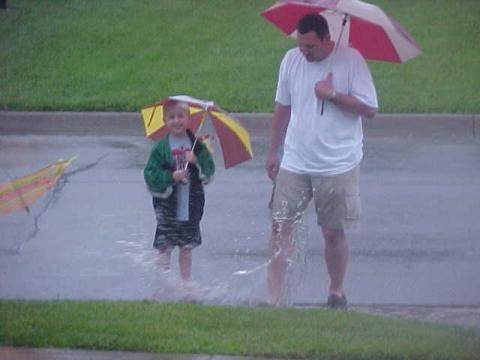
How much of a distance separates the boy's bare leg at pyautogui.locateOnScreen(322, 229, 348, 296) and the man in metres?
0.01

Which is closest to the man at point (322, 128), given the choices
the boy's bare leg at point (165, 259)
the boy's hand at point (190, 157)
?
the boy's hand at point (190, 157)

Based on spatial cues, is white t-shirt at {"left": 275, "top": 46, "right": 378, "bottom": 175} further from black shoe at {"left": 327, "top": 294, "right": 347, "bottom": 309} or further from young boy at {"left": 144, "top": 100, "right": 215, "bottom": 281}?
black shoe at {"left": 327, "top": 294, "right": 347, "bottom": 309}

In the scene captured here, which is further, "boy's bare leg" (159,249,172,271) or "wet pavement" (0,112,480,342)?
"wet pavement" (0,112,480,342)

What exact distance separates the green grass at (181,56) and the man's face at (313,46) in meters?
7.26

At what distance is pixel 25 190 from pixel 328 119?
1.69 meters

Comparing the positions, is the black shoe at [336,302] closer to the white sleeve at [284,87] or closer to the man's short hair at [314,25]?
the white sleeve at [284,87]

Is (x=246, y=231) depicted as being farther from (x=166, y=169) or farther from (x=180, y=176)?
(x=180, y=176)

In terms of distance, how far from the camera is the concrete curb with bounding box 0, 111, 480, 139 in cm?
1319

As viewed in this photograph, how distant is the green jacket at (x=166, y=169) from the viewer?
6.54m

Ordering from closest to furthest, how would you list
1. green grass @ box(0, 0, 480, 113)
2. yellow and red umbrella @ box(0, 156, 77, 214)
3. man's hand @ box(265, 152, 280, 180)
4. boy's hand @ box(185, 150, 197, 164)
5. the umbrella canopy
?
yellow and red umbrella @ box(0, 156, 77, 214), the umbrella canopy, boy's hand @ box(185, 150, 197, 164), man's hand @ box(265, 152, 280, 180), green grass @ box(0, 0, 480, 113)

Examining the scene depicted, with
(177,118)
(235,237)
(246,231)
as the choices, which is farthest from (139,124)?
(177,118)

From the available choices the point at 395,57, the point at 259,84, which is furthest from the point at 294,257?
the point at 259,84

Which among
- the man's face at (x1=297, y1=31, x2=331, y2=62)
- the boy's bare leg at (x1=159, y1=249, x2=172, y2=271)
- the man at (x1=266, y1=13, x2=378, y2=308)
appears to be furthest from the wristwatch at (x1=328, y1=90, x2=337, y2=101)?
the boy's bare leg at (x1=159, y1=249, x2=172, y2=271)

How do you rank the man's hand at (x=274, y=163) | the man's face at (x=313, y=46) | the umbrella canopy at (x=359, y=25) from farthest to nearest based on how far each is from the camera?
the man's hand at (x=274, y=163) → the umbrella canopy at (x=359, y=25) → the man's face at (x=313, y=46)
